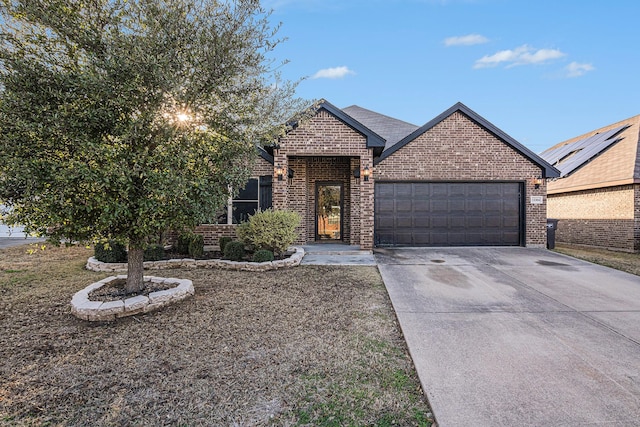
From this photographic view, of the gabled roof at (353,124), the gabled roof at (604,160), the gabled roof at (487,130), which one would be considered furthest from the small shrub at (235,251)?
the gabled roof at (604,160)

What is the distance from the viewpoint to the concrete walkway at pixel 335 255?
7.70 m

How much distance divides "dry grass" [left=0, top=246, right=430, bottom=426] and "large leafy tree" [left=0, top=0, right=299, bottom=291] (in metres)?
1.22

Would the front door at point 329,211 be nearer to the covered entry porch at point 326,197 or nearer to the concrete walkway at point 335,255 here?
the covered entry porch at point 326,197

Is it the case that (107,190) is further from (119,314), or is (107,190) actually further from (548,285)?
(548,285)

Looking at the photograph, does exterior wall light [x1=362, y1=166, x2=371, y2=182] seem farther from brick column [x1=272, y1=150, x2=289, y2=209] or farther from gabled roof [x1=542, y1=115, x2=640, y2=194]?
gabled roof [x1=542, y1=115, x2=640, y2=194]

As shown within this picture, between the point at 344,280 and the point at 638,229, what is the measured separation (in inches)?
424

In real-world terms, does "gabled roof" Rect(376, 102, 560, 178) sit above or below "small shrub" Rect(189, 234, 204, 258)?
above

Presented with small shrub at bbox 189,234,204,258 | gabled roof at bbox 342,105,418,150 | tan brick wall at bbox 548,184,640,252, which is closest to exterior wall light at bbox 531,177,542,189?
tan brick wall at bbox 548,184,640,252

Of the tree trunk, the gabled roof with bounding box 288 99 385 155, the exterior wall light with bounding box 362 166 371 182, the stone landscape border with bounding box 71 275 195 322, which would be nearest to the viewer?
the stone landscape border with bounding box 71 275 195 322

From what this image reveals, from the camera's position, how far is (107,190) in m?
3.68

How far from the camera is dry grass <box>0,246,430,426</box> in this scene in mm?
2219

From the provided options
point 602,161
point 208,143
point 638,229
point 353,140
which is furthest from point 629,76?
point 208,143

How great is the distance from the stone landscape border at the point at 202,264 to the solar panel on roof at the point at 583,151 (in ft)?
40.1

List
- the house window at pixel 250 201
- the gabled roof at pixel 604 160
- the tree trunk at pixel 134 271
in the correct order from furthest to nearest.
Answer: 1. the gabled roof at pixel 604 160
2. the house window at pixel 250 201
3. the tree trunk at pixel 134 271
